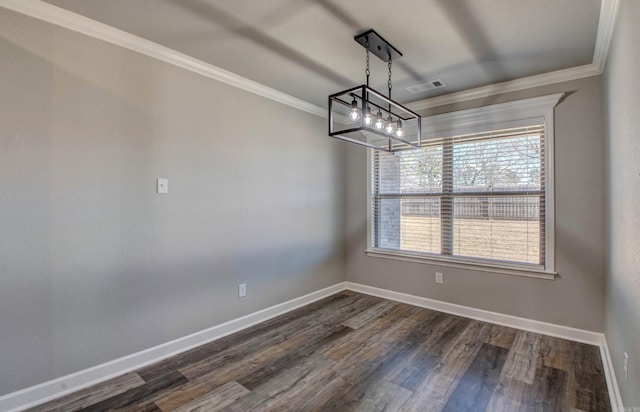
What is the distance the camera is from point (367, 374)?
2307mm

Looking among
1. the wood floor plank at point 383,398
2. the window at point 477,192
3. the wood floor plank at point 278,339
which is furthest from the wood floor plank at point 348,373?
the window at point 477,192

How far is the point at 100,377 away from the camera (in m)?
2.19

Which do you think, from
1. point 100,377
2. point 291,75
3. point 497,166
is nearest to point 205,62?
point 291,75

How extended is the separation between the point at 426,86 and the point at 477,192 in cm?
131

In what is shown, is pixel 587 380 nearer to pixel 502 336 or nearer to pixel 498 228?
pixel 502 336

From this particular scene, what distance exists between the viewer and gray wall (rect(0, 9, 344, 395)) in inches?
75.2

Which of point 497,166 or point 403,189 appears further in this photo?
point 403,189

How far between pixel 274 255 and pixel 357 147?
78.7 inches

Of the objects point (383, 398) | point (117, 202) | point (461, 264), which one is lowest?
point (383, 398)

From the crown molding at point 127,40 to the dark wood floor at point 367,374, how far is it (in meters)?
2.49

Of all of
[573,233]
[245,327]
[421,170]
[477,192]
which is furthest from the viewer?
[421,170]

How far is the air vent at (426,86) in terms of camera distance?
320cm

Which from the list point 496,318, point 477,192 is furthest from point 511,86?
point 496,318

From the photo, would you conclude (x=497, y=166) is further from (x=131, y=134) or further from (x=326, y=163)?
(x=131, y=134)
